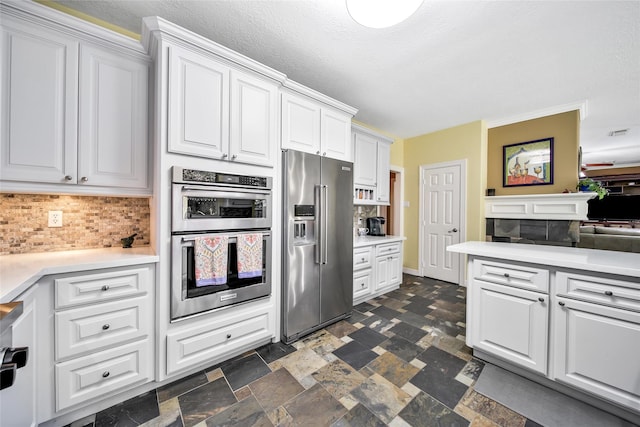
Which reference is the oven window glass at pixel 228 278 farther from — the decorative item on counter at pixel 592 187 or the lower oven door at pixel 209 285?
the decorative item on counter at pixel 592 187

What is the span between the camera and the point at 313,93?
2447 mm

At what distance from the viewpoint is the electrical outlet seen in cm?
173

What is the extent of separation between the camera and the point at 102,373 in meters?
1.48

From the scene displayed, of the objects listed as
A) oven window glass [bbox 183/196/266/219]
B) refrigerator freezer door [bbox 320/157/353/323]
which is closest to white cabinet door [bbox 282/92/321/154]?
refrigerator freezer door [bbox 320/157/353/323]

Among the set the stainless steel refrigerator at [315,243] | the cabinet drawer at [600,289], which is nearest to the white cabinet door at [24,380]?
the stainless steel refrigerator at [315,243]

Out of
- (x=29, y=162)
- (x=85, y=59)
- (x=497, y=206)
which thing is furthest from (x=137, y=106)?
(x=497, y=206)

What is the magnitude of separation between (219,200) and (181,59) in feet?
3.30

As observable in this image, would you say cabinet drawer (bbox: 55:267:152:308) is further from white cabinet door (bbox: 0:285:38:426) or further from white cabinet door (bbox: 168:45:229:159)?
white cabinet door (bbox: 168:45:229:159)

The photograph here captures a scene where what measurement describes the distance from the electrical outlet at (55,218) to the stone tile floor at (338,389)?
4.27 feet

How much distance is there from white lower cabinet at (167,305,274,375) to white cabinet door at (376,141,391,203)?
2.52 metres

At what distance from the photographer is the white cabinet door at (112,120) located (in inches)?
63.4

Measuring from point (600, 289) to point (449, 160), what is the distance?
3.05m

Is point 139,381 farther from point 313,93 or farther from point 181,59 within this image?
point 313,93

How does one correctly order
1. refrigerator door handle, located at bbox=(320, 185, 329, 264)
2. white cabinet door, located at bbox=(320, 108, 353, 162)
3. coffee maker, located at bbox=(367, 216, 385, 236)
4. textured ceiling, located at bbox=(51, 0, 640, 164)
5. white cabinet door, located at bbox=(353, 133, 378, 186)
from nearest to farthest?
1. textured ceiling, located at bbox=(51, 0, 640, 164)
2. refrigerator door handle, located at bbox=(320, 185, 329, 264)
3. white cabinet door, located at bbox=(320, 108, 353, 162)
4. white cabinet door, located at bbox=(353, 133, 378, 186)
5. coffee maker, located at bbox=(367, 216, 385, 236)
